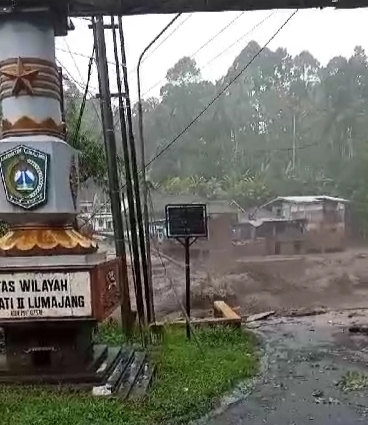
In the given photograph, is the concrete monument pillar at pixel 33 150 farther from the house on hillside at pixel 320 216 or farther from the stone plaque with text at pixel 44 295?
the house on hillside at pixel 320 216

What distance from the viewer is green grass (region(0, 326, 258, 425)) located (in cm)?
528

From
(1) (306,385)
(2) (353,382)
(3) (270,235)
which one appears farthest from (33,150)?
(3) (270,235)

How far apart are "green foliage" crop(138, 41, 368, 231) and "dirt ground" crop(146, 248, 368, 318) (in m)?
6.86

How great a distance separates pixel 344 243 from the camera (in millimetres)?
39531

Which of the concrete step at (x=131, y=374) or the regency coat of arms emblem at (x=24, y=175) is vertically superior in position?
the regency coat of arms emblem at (x=24, y=175)

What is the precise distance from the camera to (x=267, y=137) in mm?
49062

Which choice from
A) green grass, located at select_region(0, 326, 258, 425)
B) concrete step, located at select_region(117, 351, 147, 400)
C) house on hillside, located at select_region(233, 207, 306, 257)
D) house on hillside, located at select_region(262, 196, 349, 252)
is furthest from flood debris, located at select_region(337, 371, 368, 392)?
house on hillside, located at select_region(262, 196, 349, 252)

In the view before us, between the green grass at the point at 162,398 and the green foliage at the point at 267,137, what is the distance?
3141 cm

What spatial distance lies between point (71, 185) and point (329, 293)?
19.9 metres

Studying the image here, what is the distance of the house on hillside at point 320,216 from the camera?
39.3 metres

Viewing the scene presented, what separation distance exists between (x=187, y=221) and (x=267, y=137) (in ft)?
133

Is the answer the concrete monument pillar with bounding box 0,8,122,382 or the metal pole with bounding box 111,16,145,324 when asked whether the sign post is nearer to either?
the metal pole with bounding box 111,16,145,324

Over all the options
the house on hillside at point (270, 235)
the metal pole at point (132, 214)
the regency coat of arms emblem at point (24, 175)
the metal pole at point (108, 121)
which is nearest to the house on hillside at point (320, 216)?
the house on hillside at point (270, 235)

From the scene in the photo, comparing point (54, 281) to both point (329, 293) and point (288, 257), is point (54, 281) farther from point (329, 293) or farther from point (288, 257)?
point (288, 257)
